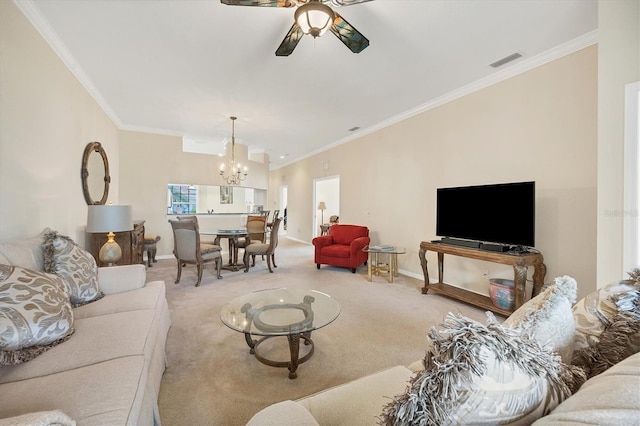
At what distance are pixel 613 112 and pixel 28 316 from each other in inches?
150

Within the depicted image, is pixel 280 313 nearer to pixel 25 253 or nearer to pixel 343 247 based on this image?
pixel 25 253

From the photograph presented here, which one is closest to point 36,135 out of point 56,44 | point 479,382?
point 56,44

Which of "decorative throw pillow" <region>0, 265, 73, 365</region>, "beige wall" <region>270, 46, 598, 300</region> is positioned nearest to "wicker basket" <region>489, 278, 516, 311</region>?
"beige wall" <region>270, 46, 598, 300</region>

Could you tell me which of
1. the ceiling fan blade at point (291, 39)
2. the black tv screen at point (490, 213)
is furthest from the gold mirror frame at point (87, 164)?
the black tv screen at point (490, 213)

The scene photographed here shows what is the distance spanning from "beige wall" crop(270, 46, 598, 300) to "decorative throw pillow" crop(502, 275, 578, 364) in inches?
94.1

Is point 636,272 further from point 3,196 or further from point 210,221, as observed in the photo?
point 210,221

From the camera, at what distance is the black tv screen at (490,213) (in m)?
2.71

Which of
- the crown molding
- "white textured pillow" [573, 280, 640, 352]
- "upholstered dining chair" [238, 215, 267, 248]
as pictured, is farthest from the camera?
"upholstered dining chair" [238, 215, 267, 248]

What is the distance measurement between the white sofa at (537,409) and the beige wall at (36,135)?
2575 mm

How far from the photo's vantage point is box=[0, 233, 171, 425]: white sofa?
3.14ft

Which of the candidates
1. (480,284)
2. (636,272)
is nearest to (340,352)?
(636,272)

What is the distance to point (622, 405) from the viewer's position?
0.44 meters

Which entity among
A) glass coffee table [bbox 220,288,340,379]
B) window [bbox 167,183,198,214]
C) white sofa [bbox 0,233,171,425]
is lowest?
glass coffee table [bbox 220,288,340,379]

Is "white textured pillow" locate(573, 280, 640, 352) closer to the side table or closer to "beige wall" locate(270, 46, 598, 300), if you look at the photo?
"beige wall" locate(270, 46, 598, 300)
